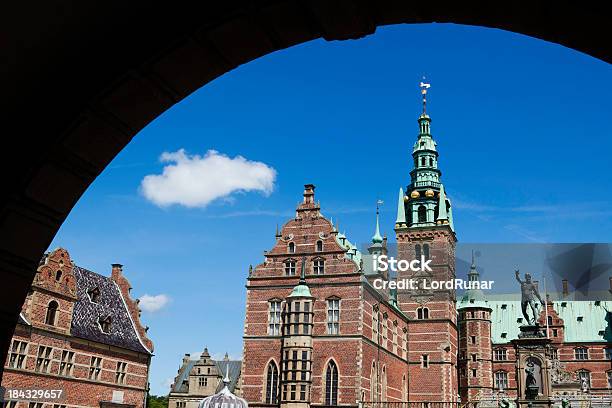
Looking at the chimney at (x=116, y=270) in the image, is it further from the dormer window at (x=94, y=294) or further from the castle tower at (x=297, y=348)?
the castle tower at (x=297, y=348)

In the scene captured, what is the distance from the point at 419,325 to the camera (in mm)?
51469

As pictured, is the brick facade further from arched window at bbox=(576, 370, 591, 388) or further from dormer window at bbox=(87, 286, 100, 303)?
arched window at bbox=(576, 370, 591, 388)

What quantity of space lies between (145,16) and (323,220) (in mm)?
39032

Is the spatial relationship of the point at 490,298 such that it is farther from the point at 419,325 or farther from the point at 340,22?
the point at 340,22

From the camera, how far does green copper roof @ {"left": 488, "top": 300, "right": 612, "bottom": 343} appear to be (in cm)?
6050

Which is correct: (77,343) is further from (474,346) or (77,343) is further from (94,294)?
(474,346)

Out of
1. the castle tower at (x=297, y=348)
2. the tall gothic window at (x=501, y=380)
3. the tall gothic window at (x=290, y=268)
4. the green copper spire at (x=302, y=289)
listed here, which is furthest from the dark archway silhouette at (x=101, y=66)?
the tall gothic window at (x=501, y=380)

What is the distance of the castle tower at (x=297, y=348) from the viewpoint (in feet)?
125

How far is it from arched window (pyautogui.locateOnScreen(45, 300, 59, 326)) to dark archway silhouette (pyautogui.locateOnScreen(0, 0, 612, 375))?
2819 cm

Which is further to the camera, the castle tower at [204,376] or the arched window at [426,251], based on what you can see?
the castle tower at [204,376]

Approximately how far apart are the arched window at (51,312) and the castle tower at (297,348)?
1452cm

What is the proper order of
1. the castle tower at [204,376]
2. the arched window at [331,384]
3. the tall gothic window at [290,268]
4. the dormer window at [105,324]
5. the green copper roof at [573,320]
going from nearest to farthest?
the dormer window at [105,324], the arched window at [331,384], the tall gothic window at [290,268], the castle tower at [204,376], the green copper roof at [573,320]

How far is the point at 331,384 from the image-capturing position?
1542 inches

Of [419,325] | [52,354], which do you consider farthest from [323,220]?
A: [52,354]
